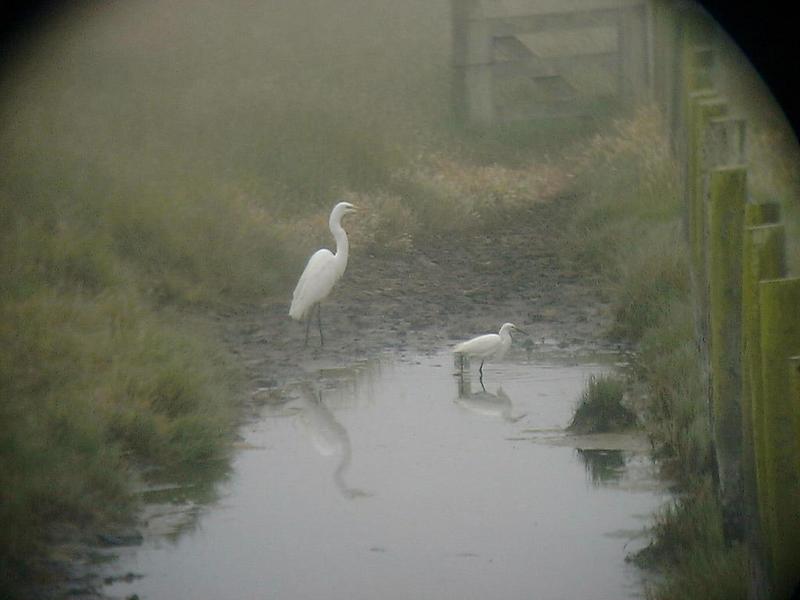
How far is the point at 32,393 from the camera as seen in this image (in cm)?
498

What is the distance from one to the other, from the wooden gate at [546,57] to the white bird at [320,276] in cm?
299

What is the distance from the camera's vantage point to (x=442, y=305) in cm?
754

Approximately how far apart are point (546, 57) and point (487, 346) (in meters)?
5.07

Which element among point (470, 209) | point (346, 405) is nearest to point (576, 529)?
point (346, 405)

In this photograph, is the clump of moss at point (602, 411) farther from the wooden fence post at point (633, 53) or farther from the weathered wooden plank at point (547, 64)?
the weathered wooden plank at point (547, 64)

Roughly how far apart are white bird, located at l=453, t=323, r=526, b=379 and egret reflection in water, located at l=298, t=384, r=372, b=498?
2.28 ft

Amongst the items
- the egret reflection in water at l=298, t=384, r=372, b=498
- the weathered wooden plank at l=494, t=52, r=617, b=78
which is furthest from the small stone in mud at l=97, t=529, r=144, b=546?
the weathered wooden plank at l=494, t=52, r=617, b=78

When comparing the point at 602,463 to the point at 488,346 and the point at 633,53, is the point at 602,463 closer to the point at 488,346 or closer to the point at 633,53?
the point at 488,346

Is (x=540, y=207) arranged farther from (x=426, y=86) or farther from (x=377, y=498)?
Answer: (x=377, y=498)

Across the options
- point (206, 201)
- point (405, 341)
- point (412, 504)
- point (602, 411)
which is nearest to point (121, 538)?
point (412, 504)

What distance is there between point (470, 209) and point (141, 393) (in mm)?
3717

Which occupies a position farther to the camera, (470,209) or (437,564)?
(470,209)

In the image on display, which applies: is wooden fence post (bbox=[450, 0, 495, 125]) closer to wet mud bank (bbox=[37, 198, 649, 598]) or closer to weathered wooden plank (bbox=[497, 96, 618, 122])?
weathered wooden plank (bbox=[497, 96, 618, 122])

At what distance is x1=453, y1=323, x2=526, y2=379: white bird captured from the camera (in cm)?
626
